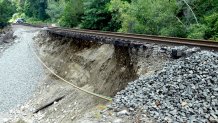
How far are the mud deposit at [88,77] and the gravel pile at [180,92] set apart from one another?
3.23ft

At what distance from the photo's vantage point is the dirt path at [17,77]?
1736cm

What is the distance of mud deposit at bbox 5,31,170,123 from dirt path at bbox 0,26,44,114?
89 centimetres

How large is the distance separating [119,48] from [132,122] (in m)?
6.99

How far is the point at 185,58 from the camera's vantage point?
10.0 meters

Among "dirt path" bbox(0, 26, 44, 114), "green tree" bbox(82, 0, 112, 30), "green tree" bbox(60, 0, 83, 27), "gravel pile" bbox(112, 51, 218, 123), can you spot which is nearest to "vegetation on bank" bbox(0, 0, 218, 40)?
"green tree" bbox(82, 0, 112, 30)

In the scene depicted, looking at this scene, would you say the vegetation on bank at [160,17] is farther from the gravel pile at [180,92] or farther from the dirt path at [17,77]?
the dirt path at [17,77]

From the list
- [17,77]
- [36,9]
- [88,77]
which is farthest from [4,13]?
[88,77]

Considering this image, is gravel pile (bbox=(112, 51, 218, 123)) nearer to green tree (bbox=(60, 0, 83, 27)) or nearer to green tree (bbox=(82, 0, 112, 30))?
green tree (bbox=(82, 0, 112, 30))

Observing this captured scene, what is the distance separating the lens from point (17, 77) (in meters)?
21.2

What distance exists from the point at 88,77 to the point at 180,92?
26.8 feet

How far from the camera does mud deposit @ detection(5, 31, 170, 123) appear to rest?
1170 centimetres

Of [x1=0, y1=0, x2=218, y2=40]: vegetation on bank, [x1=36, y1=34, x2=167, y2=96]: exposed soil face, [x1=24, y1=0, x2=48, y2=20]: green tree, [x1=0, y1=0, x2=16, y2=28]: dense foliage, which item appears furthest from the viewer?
[x1=24, y1=0, x2=48, y2=20]: green tree

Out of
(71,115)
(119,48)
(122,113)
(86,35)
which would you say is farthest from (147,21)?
(122,113)

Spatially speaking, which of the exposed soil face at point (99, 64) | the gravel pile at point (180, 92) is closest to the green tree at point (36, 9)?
the exposed soil face at point (99, 64)
